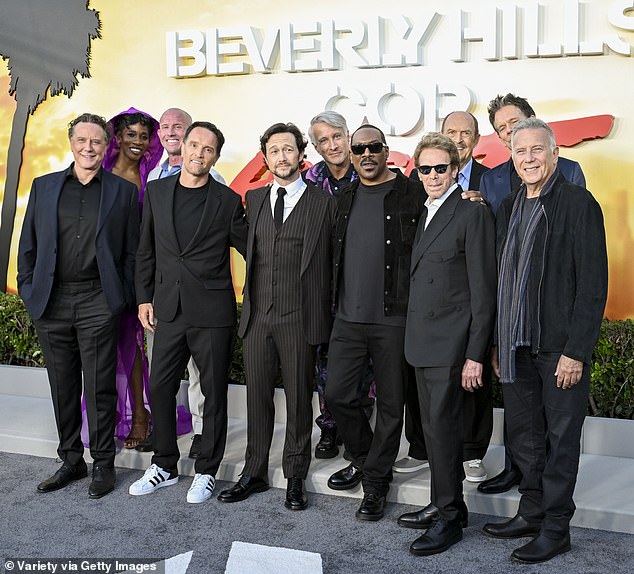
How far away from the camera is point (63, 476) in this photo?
14.8 ft

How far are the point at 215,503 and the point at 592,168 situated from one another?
3467 mm

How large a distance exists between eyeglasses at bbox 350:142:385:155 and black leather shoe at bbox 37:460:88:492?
95.9 inches

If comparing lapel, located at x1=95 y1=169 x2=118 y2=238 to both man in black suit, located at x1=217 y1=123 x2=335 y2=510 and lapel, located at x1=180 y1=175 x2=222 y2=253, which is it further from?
man in black suit, located at x1=217 y1=123 x2=335 y2=510

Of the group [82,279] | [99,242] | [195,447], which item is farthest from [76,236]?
[195,447]

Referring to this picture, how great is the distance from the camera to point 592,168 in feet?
18.3

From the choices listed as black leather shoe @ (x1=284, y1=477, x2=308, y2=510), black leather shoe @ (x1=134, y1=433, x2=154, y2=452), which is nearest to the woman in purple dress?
black leather shoe @ (x1=134, y1=433, x2=154, y2=452)

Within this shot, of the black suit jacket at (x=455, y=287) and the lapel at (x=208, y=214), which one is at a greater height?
the lapel at (x=208, y=214)

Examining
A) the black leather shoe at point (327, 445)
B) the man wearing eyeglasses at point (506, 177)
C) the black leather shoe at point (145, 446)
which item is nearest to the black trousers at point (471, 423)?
the man wearing eyeglasses at point (506, 177)

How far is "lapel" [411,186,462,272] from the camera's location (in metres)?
3.57

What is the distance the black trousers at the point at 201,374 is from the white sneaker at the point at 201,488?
3cm

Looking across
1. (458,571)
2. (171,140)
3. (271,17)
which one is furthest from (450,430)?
(271,17)

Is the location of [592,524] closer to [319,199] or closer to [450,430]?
[450,430]

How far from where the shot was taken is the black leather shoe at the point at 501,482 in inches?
161

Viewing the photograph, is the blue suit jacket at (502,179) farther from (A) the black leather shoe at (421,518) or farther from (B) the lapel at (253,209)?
(A) the black leather shoe at (421,518)
